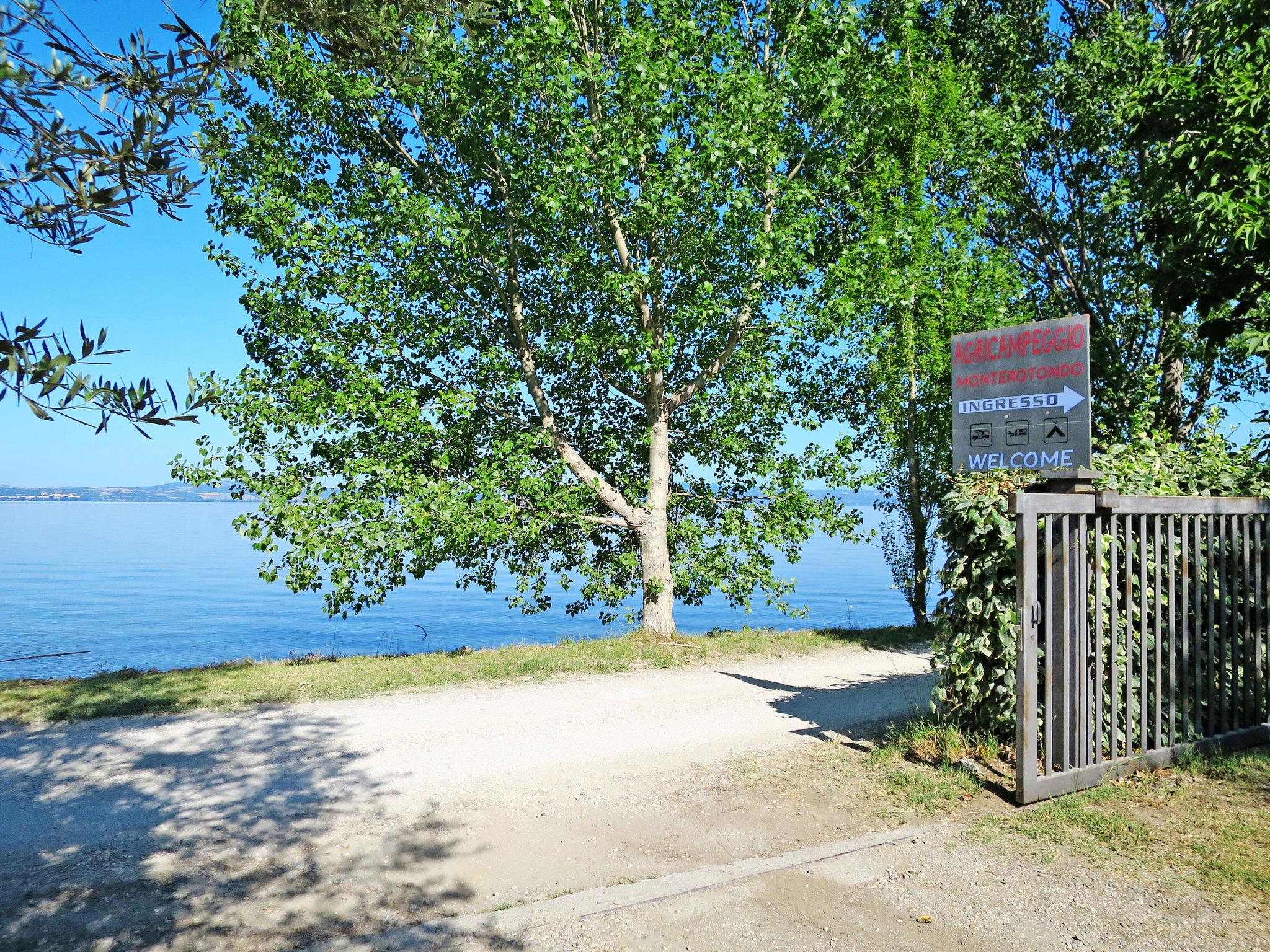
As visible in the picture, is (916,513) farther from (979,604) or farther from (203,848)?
(203,848)

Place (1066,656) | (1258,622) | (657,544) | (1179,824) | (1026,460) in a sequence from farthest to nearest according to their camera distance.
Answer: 1. (657,544)
2. (1258,622)
3. (1026,460)
4. (1066,656)
5. (1179,824)

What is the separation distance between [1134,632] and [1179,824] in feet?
4.97

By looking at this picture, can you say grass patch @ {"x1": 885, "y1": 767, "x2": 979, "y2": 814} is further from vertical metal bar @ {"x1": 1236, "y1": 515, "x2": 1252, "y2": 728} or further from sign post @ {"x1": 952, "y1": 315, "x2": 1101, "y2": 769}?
vertical metal bar @ {"x1": 1236, "y1": 515, "x2": 1252, "y2": 728}

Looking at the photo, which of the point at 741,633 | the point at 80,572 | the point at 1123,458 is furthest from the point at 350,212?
the point at 80,572

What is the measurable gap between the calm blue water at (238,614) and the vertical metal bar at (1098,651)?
9178mm

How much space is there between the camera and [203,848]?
5016mm

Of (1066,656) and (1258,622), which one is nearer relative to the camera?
(1066,656)

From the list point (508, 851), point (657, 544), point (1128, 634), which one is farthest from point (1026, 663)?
point (657, 544)

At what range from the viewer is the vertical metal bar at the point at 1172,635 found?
6367mm

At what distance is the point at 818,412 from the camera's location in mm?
18438

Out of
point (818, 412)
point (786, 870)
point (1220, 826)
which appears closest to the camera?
point (786, 870)

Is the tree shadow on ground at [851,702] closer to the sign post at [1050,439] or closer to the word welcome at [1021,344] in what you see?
the sign post at [1050,439]

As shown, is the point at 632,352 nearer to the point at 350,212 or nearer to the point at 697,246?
the point at 697,246

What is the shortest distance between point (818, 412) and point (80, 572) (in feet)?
168
